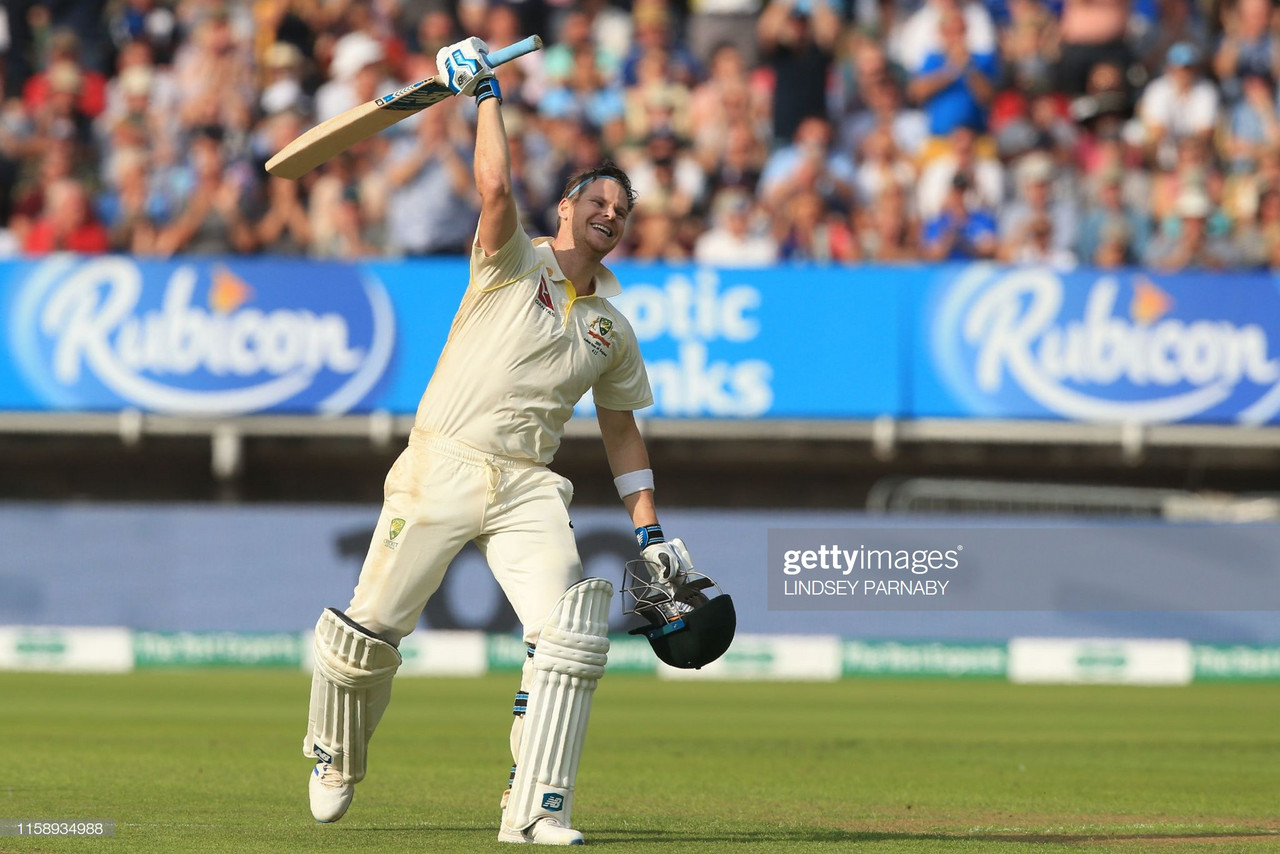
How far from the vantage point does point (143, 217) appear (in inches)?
583

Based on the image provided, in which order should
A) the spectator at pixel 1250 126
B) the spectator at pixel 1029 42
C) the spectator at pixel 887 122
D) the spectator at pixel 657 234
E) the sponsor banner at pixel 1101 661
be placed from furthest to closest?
the spectator at pixel 1029 42 < the spectator at pixel 887 122 < the spectator at pixel 1250 126 < the spectator at pixel 657 234 < the sponsor banner at pixel 1101 661

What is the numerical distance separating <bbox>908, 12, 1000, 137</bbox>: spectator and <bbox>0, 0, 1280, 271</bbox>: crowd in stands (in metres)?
0.02

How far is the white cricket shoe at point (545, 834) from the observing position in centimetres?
532

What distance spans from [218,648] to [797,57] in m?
6.68

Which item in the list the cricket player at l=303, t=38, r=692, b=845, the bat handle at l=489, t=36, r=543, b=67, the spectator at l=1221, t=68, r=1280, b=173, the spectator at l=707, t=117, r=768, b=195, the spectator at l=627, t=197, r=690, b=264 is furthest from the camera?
the spectator at l=1221, t=68, r=1280, b=173

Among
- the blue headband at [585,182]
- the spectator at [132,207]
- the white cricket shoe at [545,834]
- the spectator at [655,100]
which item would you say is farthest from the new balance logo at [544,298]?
the spectator at [655,100]

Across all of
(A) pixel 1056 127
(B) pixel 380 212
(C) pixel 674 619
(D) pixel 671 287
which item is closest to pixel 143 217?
(B) pixel 380 212

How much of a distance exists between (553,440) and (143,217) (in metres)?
9.91

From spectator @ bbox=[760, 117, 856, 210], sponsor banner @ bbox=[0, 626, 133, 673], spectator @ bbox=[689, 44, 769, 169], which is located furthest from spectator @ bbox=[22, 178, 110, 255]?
spectator @ bbox=[760, 117, 856, 210]

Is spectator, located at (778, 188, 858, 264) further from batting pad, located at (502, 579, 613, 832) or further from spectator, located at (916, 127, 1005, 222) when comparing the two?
batting pad, located at (502, 579, 613, 832)

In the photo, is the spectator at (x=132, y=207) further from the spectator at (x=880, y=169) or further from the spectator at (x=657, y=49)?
the spectator at (x=880, y=169)

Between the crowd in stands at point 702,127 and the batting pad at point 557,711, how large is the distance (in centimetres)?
916

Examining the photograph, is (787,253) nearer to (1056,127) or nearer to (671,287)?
(671,287)

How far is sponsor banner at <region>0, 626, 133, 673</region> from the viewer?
14.1 m
